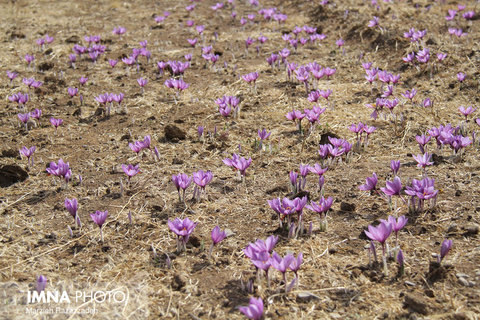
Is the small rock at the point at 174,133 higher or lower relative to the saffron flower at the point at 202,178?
lower

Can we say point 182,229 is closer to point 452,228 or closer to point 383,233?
point 383,233

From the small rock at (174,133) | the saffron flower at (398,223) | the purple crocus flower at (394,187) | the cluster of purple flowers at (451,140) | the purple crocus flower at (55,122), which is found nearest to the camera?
the saffron flower at (398,223)

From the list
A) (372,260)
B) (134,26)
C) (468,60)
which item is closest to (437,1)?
(468,60)

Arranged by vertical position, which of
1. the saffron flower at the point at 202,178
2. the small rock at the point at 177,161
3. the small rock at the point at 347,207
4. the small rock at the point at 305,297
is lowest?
the small rock at the point at 177,161

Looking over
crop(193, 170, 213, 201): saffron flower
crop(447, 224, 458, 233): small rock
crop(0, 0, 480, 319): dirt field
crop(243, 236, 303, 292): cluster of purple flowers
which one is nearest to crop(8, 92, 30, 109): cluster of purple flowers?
crop(0, 0, 480, 319): dirt field

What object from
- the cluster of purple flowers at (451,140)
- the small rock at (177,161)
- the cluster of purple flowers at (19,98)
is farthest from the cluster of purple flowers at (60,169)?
the cluster of purple flowers at (451,140)

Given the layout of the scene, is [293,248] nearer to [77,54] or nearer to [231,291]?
[231,291]

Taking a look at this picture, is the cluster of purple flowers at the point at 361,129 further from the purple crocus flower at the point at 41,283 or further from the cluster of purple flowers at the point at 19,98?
the cluster of purple flowers at the point at 19,98
